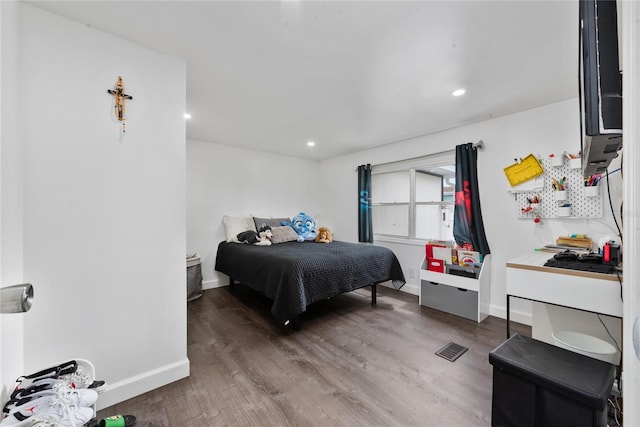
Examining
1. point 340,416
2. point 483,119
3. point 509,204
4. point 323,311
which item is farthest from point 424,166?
point 340,416

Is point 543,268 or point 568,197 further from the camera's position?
point 568,197

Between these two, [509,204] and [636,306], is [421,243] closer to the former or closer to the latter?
[509,204]

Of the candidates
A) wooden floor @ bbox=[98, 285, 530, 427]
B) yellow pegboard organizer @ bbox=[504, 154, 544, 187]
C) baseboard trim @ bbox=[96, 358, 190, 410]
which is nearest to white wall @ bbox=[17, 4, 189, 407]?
baseboard trim @ bbox=[96, 358, 190, 410]

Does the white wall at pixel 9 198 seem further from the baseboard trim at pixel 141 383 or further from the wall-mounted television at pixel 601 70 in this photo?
the wall-mounted television at pixel 601 70

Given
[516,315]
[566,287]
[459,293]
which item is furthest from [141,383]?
[516,315]

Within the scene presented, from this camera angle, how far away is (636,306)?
452 millimetres

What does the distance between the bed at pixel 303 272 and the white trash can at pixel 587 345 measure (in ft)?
5.55

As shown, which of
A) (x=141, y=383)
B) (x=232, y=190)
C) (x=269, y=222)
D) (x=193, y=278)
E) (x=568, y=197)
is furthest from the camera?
(x=269, y=222)

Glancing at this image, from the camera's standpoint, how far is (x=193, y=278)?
11.3 feet

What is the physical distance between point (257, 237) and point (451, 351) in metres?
2.76

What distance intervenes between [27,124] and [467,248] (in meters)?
3.82

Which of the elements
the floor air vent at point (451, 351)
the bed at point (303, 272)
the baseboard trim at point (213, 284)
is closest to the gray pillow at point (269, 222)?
the bed at point (303, 272)

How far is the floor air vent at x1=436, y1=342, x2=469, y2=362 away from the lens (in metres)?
2.11

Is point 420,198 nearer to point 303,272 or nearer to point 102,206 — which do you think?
point 303,272
